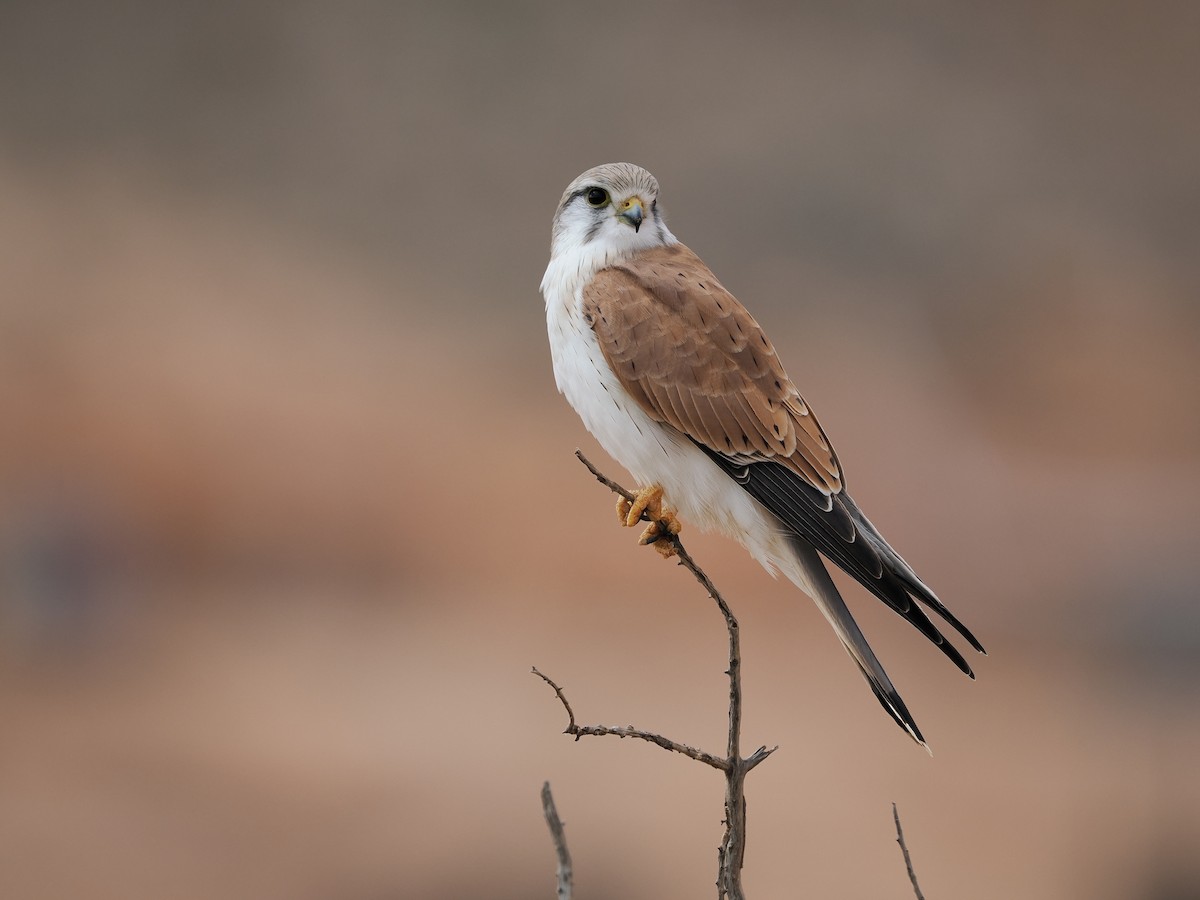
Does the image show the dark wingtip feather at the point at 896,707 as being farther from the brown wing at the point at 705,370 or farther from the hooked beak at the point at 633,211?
the hooked beak at the point at 633,211

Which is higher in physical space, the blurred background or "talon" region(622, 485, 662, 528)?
the blurred background

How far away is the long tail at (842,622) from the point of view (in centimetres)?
230

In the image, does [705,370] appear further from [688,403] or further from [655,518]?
[655,518]

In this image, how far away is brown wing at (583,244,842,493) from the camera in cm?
266

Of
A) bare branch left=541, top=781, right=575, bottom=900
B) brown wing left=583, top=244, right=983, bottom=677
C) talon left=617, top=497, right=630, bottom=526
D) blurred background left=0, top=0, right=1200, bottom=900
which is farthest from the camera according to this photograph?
blurred background left=0, top=0, right=1200, bottom=900

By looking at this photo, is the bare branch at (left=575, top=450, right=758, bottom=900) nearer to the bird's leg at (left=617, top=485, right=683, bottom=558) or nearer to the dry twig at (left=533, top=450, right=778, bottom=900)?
the dry twig at (left=533, top=450, right=778, bottom=900)

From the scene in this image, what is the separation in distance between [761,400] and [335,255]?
11256 millimetres

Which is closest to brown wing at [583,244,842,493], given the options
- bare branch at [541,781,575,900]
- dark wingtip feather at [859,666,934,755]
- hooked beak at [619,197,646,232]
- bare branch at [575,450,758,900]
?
hooked beak at [619,197,646,232]

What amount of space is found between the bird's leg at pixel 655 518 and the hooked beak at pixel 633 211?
1.88 ft

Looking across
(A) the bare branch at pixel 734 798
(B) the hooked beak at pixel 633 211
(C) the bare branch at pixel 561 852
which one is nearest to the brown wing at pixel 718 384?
(B) the hooked beak at pixel 633 211

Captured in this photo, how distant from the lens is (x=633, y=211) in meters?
2.79

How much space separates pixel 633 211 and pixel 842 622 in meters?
0.98

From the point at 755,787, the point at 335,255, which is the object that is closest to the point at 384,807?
the point at 755,787

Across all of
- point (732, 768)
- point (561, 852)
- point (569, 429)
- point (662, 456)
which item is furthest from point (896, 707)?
point (569, 429)
